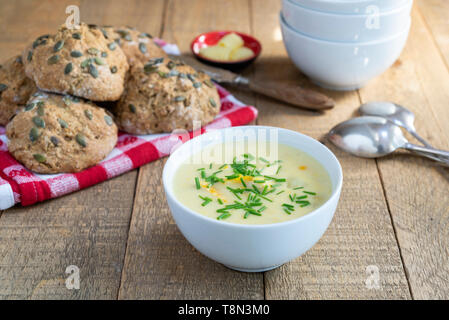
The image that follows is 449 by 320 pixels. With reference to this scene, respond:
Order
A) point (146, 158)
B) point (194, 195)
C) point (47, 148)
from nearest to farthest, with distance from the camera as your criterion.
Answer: point (194, 195) → point (47, 148) → point (146, 158)

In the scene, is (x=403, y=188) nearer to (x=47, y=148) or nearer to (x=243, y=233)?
(x=243, y=233)

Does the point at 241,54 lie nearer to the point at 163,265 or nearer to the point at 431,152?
the point at 431,152

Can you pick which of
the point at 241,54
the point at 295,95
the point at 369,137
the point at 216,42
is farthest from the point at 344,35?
the point at 216,42

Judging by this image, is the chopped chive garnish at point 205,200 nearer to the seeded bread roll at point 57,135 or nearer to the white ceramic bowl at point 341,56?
the seeded bread roll at point 57,135

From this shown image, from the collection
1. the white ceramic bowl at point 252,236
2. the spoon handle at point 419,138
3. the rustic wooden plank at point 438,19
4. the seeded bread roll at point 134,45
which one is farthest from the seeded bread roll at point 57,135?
the rustic wooden plank at point 438,19

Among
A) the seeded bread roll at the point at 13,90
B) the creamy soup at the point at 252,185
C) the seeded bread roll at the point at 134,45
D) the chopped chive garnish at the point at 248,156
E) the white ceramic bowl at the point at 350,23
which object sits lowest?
the seeded bread roll at the point at 13,90

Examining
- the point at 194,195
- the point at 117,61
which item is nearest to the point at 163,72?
the point at 117,61

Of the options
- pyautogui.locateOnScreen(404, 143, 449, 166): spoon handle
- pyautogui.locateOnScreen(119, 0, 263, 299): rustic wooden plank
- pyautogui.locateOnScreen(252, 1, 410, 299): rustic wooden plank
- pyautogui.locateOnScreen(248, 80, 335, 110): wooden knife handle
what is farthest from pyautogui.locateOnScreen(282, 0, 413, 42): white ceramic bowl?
pyautogui.locateOnScreen(119, 0, 263, 299): rustic wooden plank
